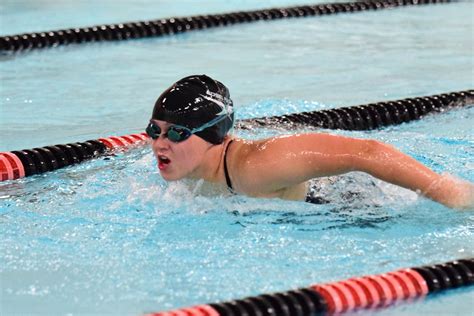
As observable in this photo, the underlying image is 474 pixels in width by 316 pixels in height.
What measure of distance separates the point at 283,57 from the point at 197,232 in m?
3.32

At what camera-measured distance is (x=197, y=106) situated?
3316mm

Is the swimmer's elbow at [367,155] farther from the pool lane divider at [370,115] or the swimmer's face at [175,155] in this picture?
the pool lane divider at [370,115]

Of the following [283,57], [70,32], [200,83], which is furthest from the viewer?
[70,32]

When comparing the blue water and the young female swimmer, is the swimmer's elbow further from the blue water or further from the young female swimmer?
the blue water

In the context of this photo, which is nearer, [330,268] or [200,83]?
[330,268]

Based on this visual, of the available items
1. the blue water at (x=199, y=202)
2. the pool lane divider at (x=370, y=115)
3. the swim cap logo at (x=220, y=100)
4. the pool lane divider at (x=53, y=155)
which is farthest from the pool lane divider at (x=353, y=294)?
the pool lane divider at (x=370, y=115)

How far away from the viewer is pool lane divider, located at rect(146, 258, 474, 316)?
2.67 m

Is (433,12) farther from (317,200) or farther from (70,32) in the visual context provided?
(317,200)

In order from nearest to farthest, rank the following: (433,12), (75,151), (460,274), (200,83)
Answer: (460,274), (200,83), (75,151), (433,12)

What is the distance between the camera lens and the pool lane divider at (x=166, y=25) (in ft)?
22.1

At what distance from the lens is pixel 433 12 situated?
8.13 m

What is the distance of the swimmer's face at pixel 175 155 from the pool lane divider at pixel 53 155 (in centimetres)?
103

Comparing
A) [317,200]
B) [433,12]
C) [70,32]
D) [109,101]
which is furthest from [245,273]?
[433,12]

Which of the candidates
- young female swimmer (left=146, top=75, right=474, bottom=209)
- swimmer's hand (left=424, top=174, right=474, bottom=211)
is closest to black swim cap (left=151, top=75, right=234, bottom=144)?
young female swimmer (left=146, top=75, right=474, bottom=209)
